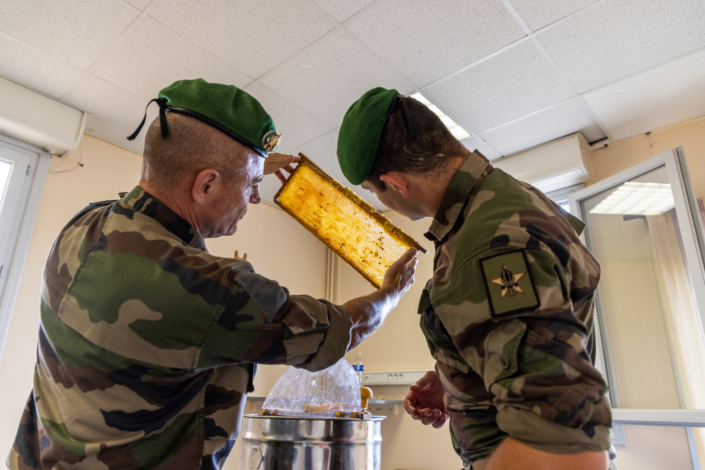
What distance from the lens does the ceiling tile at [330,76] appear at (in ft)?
7.70

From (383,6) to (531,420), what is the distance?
1.95 m

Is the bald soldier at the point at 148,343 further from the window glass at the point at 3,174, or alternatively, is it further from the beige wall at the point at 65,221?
the window glass at the point at 3,174

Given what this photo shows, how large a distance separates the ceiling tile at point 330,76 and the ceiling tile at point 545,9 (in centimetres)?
72

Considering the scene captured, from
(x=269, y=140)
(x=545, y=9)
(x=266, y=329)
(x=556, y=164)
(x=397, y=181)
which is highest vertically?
(x=545, y=9)

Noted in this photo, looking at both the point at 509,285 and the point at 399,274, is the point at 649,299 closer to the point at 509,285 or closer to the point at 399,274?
the point at 399,274

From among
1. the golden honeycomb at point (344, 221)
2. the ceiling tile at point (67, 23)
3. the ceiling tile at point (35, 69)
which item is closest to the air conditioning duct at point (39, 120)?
the ceiling tile at point (35, 69)

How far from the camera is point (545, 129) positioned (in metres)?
3.01

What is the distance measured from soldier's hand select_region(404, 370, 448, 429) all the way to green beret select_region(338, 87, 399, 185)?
0.61m

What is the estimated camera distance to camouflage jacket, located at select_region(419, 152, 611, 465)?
0.62 meters

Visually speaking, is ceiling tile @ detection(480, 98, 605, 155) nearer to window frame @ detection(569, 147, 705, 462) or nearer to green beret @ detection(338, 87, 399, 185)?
window frame @ detection(569, 147, 705, 462)

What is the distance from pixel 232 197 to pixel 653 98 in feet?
8.75

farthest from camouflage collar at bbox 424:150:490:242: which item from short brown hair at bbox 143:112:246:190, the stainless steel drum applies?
the stainless steel drum

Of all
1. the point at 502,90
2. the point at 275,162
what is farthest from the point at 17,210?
the point at 502,90

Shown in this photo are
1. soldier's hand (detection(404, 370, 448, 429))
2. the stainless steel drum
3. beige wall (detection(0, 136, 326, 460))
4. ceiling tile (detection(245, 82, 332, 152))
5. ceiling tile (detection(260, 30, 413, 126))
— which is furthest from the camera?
ceiling tile (detection(245, 82, 332, 152))
